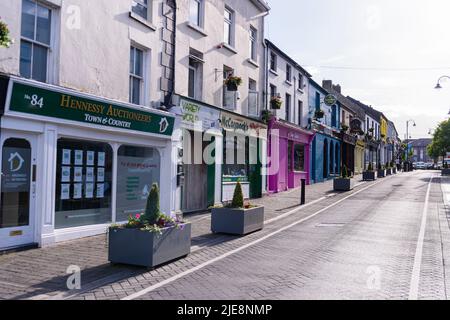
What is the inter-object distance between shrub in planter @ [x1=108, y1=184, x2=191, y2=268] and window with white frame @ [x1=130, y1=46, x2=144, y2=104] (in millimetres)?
5065

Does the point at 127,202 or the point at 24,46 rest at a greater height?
the point at 24,46

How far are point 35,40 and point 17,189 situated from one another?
3146mm

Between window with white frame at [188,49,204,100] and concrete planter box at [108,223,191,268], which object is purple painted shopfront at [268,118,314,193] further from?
concrete planter box at [108,223,191,268]

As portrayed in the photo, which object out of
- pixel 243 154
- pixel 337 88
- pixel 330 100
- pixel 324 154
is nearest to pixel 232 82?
pixel 243 154

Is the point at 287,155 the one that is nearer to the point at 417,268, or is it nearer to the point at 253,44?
the point at 253,44

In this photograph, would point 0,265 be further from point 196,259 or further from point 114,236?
point 196,259

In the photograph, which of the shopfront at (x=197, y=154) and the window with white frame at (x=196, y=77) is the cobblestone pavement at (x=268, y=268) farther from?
the window with white frame at (x=196, y=77)

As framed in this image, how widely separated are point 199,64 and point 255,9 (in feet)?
20.9

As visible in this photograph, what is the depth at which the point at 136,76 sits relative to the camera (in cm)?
1184

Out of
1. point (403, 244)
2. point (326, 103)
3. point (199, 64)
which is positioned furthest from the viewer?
point (326, 103)

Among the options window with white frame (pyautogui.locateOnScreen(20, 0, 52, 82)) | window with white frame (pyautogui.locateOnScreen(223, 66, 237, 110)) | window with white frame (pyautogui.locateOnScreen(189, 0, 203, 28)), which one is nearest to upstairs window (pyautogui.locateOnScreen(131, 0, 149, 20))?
window with white frame (pyautogui.locateOnScreen(189, 0, 203, 28))

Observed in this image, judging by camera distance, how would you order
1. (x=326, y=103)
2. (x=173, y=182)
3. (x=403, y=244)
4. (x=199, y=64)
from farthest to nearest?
(x=326, y=103) → (x=199, y=64) → (x=173, y=182) → (x=403, y=244)

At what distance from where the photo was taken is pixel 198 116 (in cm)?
1455

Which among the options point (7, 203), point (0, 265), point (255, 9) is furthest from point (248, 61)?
point (0, 265)
